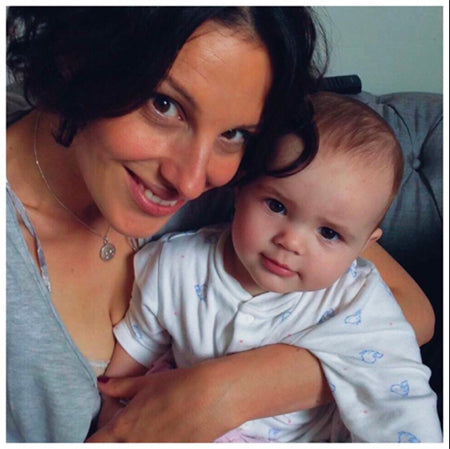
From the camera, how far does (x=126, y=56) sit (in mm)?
836

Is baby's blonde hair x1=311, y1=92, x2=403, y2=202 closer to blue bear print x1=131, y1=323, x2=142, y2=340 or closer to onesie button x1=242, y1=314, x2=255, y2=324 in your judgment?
onesie button x1=242, y1=314, x2=255, y2=324

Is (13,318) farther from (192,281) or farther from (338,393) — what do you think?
(338,393)

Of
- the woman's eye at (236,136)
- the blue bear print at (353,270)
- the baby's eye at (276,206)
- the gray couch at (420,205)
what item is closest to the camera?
the woman's eye at (236,136)

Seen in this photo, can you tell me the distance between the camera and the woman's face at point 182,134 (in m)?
0.83

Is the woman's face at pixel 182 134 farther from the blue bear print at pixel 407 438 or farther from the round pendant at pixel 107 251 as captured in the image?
the blue bear print at pixel 407 438

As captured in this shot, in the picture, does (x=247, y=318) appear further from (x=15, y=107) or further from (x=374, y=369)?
(x=15, y=107)

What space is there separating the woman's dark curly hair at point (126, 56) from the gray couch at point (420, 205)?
508 millimetres

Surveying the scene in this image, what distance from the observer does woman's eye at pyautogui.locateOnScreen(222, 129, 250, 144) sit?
95 centimetres

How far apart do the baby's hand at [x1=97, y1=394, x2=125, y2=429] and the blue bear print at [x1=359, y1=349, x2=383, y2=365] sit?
49 centimetres

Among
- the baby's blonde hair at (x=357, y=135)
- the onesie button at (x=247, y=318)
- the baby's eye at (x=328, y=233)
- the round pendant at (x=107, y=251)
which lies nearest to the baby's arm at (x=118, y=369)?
the round pendant at (x=107, y=251)

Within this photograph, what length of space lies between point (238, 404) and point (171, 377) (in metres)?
0.14

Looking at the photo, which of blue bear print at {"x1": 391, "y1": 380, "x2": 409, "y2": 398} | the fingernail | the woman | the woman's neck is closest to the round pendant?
the woman

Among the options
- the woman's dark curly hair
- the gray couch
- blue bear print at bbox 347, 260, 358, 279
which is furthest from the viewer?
the gray couch

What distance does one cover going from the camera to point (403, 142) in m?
1.46
